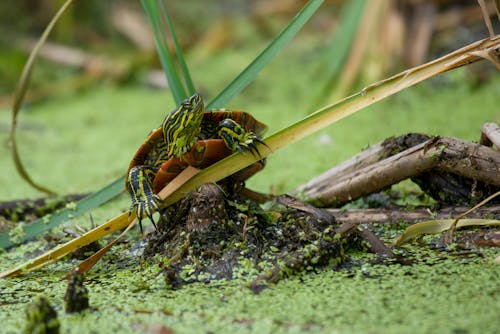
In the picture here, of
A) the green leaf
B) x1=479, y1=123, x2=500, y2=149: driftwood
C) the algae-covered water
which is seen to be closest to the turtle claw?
the algae-covered water

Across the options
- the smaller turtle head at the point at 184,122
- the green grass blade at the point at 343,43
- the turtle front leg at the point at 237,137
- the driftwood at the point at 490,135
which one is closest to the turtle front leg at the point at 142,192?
the smaller turtle head at the point at 184,122

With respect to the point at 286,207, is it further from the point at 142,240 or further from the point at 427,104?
the point at 427,104

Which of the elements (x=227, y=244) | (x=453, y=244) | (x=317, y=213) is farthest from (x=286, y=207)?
(x=453, y=244)

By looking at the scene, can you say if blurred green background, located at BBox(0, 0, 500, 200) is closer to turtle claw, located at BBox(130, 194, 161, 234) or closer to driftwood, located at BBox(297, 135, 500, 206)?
driftwood, located at BBox(297, 135, 500, 206)

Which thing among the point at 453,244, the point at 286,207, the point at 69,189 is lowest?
the point at 453,244

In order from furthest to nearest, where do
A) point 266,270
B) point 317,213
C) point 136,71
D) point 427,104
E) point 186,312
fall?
point 136,71, point 427,104, point 317,213, point 266,270, point 186,312

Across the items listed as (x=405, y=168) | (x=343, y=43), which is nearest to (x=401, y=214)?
(x=405, y=168)
